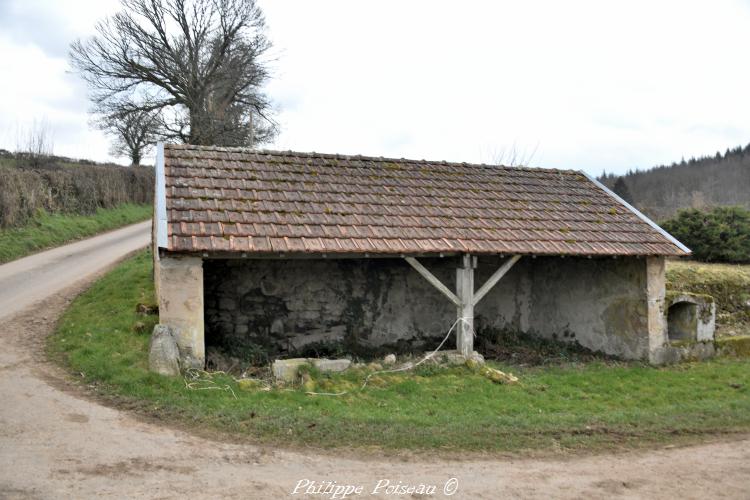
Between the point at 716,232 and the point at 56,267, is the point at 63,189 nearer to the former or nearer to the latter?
the point at 56,267

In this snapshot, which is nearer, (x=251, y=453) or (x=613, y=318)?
(x=251, y=453)

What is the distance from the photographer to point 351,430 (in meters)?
6.08

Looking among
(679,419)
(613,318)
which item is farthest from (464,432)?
(613,318)

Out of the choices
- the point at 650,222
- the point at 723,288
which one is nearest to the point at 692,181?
the point at 723,288

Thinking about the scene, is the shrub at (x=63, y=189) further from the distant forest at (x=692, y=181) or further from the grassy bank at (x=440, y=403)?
the distant forest at (x=692, y=181)

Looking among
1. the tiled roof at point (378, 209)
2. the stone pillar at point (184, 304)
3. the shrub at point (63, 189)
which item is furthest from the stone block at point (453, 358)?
the shrub at point (63, 189)

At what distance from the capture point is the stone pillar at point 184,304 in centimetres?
768

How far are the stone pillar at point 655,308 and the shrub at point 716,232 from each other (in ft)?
25.8

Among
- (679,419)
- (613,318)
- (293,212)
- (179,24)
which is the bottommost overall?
(679,419)

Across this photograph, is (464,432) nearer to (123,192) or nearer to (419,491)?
(419,491)

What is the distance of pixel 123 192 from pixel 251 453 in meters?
23.1

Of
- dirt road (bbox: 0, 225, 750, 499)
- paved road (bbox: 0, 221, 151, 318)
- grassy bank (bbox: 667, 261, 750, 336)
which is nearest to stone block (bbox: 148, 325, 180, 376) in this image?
dirt road (bbox: 0, 225, 750, 499)

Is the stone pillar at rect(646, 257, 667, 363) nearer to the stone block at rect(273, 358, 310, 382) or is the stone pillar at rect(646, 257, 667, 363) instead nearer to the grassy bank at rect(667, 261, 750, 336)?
the grassy bank at rect(667, 261, 750, 336)

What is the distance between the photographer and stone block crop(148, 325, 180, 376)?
736 cm
